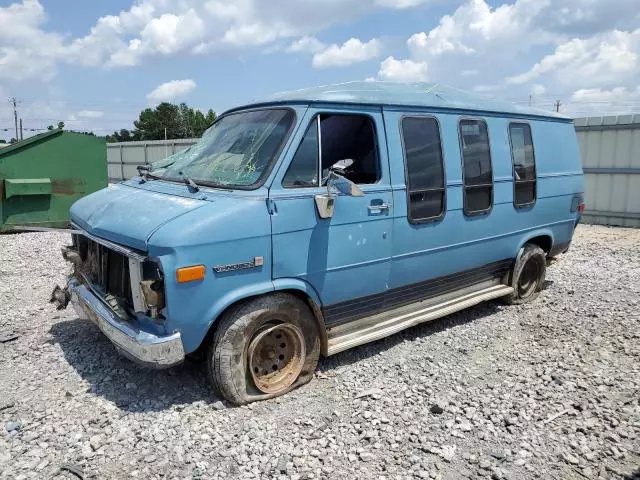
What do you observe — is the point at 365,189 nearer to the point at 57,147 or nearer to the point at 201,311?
the point at 201,311

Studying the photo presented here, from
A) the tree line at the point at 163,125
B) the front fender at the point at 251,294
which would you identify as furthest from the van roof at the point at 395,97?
the tree line at the point at 163,125

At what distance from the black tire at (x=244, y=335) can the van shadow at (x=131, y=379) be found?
27cm

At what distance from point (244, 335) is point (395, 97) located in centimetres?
239

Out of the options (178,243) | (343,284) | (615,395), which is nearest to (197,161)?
(178,243)

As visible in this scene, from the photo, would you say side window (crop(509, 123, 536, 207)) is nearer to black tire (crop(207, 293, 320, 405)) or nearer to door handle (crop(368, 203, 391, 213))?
door handle (crop(368, 203, 391, 213))

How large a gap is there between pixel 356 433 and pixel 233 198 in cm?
181

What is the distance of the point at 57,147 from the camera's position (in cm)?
1038

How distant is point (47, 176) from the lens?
404 inches

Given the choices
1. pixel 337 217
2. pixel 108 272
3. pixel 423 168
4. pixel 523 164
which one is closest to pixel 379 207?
pixel 337 217

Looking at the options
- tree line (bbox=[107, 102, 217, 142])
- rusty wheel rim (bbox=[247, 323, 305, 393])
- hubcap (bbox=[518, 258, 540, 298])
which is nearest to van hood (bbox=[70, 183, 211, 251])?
rusty wheel rim (bbox=[247, 323, 305, 393])

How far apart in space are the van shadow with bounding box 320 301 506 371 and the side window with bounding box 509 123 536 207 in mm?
1285

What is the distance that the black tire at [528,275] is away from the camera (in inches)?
227

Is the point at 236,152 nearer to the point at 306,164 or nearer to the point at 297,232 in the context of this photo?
the point at 306,164

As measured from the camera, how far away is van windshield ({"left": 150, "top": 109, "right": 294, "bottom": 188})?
379cm
